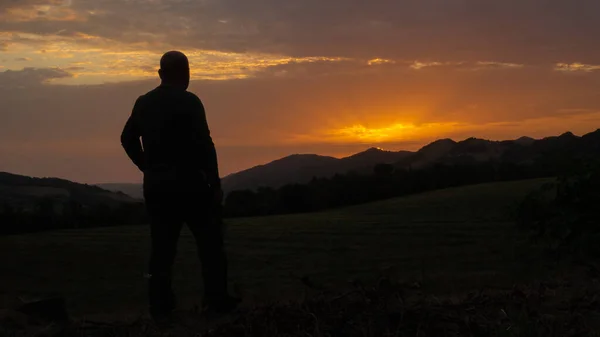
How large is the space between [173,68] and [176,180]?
88 centimetres

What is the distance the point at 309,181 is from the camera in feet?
57.6

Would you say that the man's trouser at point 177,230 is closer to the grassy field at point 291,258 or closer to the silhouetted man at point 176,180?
the silhouetted man at point 176,180

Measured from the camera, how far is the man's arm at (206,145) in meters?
5.10

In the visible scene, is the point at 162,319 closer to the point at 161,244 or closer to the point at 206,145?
the point at 161,244

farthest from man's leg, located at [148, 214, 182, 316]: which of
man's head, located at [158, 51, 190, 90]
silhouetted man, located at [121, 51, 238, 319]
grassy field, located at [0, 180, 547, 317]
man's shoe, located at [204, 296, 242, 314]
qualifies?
man's head, located at [158, 51, 190, 90]

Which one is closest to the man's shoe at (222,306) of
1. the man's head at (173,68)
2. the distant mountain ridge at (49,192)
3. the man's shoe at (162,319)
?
the man's shoe at (162,319)

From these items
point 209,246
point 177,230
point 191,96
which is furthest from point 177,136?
point 209,246

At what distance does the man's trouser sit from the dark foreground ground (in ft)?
0.77

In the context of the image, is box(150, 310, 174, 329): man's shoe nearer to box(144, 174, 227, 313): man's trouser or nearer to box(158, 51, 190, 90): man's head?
box(144, 174, 227, 313): man's trouser

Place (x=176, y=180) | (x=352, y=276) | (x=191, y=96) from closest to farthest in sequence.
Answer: (x=176, y=180) → (x=191, y=96) → (x=352, y=276)

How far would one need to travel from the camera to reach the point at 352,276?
303 inches

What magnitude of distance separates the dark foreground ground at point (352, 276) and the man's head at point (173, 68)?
176cm

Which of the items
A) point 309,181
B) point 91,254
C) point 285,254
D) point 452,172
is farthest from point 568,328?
point 452,172

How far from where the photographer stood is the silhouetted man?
5.09 meters
